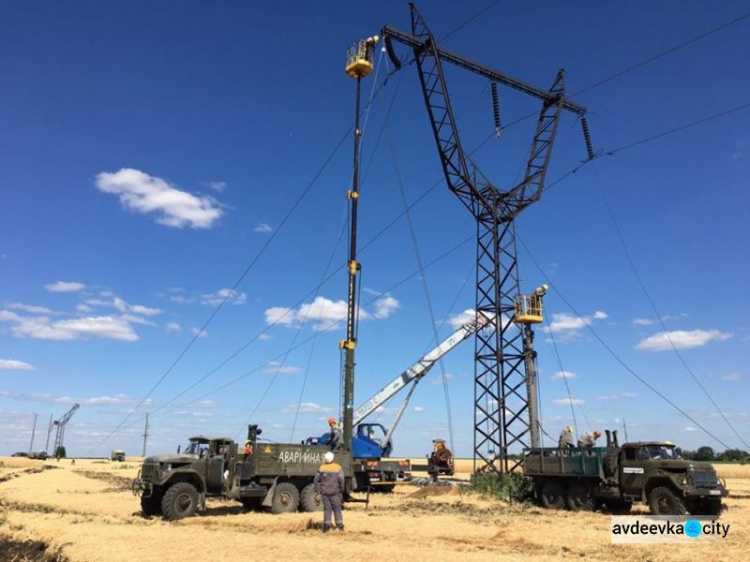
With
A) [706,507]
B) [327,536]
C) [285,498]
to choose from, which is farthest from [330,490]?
[706,507]

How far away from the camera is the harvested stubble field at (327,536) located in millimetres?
10195

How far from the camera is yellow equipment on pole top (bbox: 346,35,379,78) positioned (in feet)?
75.9

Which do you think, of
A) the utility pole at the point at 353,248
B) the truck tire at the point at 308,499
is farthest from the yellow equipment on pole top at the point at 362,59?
the truck tire at the point at 308,499

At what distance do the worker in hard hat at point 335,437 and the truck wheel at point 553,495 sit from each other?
23.3ft

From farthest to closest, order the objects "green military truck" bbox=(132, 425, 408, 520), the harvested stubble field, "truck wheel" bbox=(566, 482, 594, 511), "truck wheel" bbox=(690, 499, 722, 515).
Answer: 1. "truck wheel" bbox=(566, 482, 594, 511)
2. "truck wheel" bbox=(690, 499, 722, 515)
3. "green military truck" bbox=(132, 425, 408, 520)
4. the harvested stubble field

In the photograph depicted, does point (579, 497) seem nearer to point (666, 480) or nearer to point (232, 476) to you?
point (666, 480)

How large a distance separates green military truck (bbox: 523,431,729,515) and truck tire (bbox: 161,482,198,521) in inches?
442

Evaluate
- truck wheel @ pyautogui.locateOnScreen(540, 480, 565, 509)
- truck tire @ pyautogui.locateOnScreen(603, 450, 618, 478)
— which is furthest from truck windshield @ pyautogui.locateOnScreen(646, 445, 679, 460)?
truck wheel @ pyautogui.locateOnScreen(540, 480, 565, 509)

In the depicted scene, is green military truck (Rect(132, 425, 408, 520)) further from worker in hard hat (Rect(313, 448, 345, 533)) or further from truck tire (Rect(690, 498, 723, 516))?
truck tire (Rect(690, 498, 723, 516))

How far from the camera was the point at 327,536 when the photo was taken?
1234 cm

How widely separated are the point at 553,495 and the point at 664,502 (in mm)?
4130

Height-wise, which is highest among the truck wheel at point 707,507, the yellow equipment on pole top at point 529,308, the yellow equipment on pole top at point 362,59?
the yellow equipment on pole top at point 362,59

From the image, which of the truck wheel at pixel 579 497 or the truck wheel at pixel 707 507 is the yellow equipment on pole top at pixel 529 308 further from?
the truck wheel at pixel 707 507

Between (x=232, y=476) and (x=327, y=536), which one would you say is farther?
(x=232, y=476)
